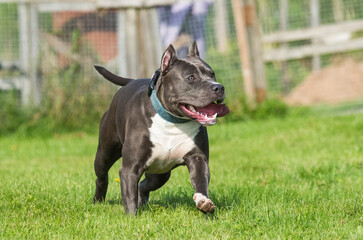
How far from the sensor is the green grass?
3824 mm

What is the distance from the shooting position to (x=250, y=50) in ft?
36.2

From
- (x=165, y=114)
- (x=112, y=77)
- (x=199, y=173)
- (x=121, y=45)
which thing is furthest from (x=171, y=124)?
(x=121, y=45)

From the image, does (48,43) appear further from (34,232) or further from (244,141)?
(34,232)

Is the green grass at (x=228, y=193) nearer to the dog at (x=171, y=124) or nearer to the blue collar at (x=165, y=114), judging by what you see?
the dog at (x=171, y=124)

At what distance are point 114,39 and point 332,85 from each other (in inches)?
278

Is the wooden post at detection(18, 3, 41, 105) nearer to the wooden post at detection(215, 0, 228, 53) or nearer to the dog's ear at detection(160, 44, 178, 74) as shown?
the wooden post at detection(215, 0, 228, 53)

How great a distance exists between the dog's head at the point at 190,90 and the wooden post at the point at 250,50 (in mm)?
6587

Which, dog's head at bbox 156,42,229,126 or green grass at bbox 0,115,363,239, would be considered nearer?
green grass at bbox 0,115,363,239

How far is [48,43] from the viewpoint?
35.9 ft

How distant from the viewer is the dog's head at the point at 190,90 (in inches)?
160

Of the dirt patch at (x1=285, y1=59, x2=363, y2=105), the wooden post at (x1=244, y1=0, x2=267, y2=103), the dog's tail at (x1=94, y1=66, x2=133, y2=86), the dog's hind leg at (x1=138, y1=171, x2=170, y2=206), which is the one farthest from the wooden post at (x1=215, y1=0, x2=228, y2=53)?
the dog's hind leg at (x1=138, y1=171, x2=170, y2=206)

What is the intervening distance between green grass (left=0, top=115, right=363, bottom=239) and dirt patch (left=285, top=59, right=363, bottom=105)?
4.71 m

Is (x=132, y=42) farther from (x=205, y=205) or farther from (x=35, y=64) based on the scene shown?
(x=205, y=205)

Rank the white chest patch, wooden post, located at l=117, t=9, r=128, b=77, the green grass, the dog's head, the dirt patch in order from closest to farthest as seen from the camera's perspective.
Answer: the green grass < the dog's head < the white chest patch < wooden post, located at l=117, t=9, r=128, b=77 < the dirt patch
